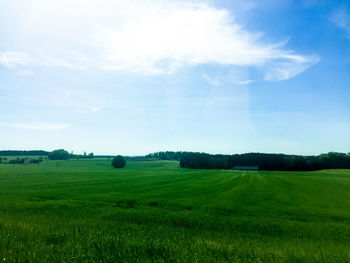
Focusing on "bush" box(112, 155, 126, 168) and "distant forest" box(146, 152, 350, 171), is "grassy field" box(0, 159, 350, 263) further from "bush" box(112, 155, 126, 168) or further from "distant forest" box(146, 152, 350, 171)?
"distant forest" box(146, 152, 350, 171)

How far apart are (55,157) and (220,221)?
621ft

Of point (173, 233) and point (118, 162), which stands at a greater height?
point (173, 233)

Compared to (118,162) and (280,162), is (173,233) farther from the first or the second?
(280,162)

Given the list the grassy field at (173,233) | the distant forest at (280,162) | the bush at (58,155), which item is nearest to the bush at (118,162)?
the distant forest at (280,162)

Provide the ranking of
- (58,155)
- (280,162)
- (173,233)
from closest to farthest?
(173,233) < (280,162) < (58,155)

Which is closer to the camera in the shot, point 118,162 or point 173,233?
point 173,233

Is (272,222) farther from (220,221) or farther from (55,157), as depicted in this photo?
(55,157)

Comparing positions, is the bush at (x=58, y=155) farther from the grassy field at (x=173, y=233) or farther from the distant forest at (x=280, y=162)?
the grassy field at (x=173, y=233)

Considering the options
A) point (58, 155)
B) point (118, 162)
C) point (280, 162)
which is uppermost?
point (280, 162)

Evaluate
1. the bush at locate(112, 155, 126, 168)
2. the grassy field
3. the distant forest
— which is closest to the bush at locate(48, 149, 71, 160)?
the bush at locate(112, 155, 126, 168)

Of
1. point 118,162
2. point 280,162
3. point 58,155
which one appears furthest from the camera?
point 58,155

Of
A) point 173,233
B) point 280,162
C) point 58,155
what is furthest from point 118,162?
point 173,233

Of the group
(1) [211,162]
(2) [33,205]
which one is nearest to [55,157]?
(1) [211,162]

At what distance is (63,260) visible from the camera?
5.89m
